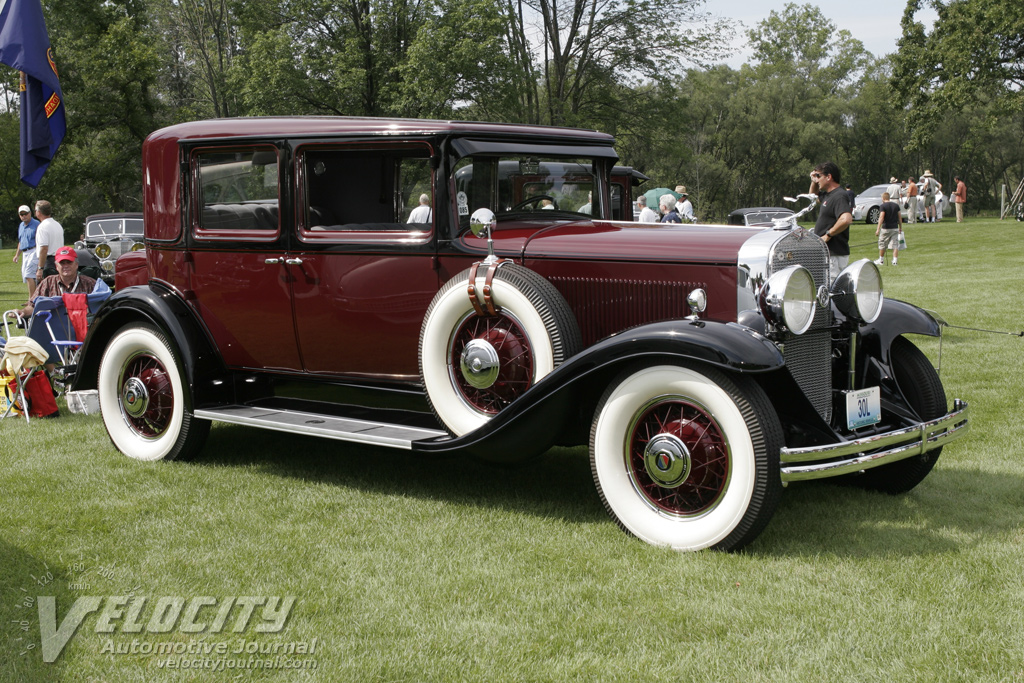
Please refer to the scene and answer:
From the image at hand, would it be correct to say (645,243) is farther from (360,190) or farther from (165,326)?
(165,326)

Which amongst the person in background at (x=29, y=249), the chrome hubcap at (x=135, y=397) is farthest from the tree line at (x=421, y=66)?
the chrome hubcap at (x=135, y=397)

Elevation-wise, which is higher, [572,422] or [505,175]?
[505,175]

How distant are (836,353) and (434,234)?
221 cm

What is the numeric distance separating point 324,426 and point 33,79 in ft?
12.2

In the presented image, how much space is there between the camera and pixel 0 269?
2702 cm

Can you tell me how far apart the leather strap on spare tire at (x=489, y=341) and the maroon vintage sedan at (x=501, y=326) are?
0.01 metres

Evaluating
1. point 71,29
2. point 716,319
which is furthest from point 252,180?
point 71,29

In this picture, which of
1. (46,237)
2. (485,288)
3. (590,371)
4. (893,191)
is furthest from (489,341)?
(893,191)

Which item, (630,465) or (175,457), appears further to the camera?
(175,457)

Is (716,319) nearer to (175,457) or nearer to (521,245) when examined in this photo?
(521,245)

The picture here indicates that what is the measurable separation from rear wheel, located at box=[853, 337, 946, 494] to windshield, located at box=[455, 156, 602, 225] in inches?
77.5

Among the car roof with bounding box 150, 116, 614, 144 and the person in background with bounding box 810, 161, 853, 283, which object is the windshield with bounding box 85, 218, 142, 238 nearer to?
the person in background with bounding box 810, 161, 853, 283

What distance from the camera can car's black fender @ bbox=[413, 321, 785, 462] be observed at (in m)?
3.77

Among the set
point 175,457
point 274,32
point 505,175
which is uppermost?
point 274,32
